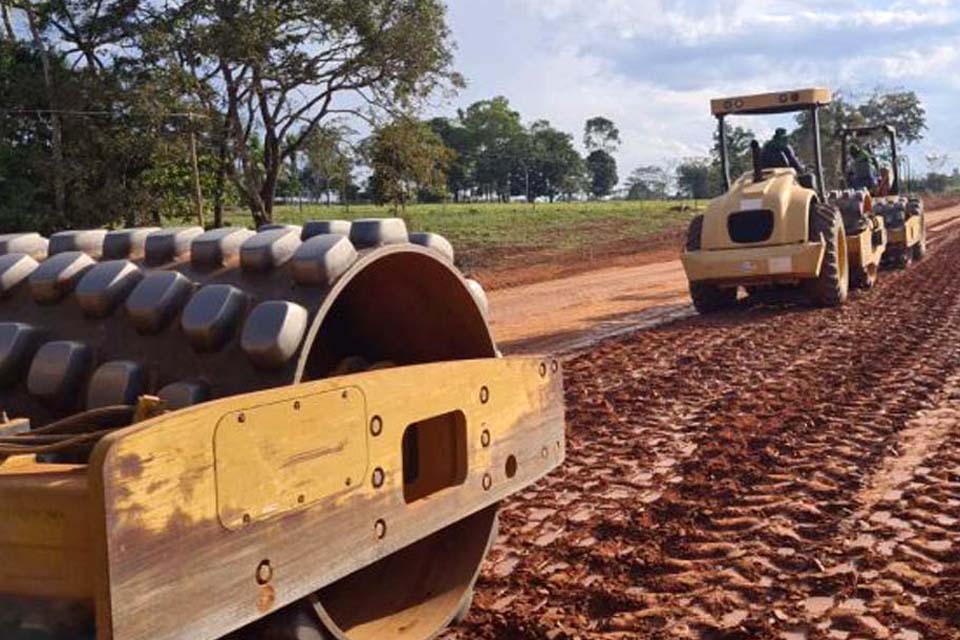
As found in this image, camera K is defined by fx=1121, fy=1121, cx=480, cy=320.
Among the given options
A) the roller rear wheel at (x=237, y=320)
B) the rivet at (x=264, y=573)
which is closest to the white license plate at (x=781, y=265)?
the roller rear wheel at (x=237, y=320)

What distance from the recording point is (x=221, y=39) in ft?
86.8

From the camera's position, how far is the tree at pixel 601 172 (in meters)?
130

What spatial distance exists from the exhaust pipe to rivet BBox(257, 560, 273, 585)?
12.5m

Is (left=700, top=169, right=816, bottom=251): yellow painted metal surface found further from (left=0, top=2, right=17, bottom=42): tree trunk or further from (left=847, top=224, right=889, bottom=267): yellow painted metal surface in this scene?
(left=0, top=2, right=17, bottom=42): tree trunk

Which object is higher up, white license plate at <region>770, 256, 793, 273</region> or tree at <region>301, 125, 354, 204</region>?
tree at <region>301, 125, 354, 204</region>

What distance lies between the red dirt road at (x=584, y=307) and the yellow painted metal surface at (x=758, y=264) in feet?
3.22

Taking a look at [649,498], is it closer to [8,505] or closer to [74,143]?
[8,505]

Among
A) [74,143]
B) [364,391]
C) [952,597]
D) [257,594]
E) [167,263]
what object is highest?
[74,143]

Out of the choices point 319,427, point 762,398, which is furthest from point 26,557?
point 762,398

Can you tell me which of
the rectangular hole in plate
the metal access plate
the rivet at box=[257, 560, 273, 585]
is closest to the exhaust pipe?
the rectangular hole in plate

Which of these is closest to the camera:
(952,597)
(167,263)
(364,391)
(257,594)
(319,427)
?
(257,594)

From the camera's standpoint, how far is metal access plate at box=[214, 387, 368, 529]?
1.99 m

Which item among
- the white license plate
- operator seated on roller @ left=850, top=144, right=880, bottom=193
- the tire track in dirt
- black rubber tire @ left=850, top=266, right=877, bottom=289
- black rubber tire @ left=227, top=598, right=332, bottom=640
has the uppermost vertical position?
operator seated on roller @ left=850, top=144, right=880, bottom=193

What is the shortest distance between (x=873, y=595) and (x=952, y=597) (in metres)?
0.26
